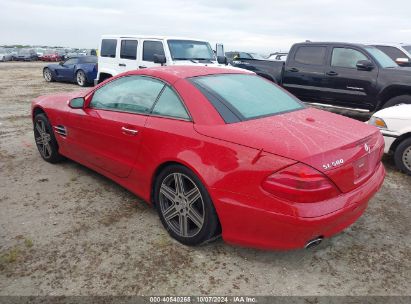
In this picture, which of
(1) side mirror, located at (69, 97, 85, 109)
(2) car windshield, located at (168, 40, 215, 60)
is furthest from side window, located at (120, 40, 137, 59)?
(1) side mirror, located at (69, 97, 85, 109)

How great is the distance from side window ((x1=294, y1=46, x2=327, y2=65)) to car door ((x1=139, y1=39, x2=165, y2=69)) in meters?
3.32

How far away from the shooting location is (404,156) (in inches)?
187

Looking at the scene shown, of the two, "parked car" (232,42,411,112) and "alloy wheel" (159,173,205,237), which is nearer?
"alloy wheel" (159,173,205,237)

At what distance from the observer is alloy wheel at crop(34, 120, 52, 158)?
489 centimetres

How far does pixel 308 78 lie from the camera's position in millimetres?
8320

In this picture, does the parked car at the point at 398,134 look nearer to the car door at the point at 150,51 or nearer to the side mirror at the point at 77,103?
the side mirror at the point at 77,103

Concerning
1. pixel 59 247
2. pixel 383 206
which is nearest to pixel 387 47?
pixel 383 206

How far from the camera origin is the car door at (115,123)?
3.38 metres

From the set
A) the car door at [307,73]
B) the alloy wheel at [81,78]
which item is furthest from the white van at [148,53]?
the alloy wheel at [81,78]

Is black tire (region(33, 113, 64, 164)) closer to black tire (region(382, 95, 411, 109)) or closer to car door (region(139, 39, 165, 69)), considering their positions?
car door (region(139, 39, 165, 69))

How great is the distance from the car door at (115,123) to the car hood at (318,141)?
0.82 m

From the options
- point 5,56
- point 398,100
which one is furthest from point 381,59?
point 5,56

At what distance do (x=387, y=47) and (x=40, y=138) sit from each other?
9827mm

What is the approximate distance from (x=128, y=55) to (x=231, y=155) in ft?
26.4
